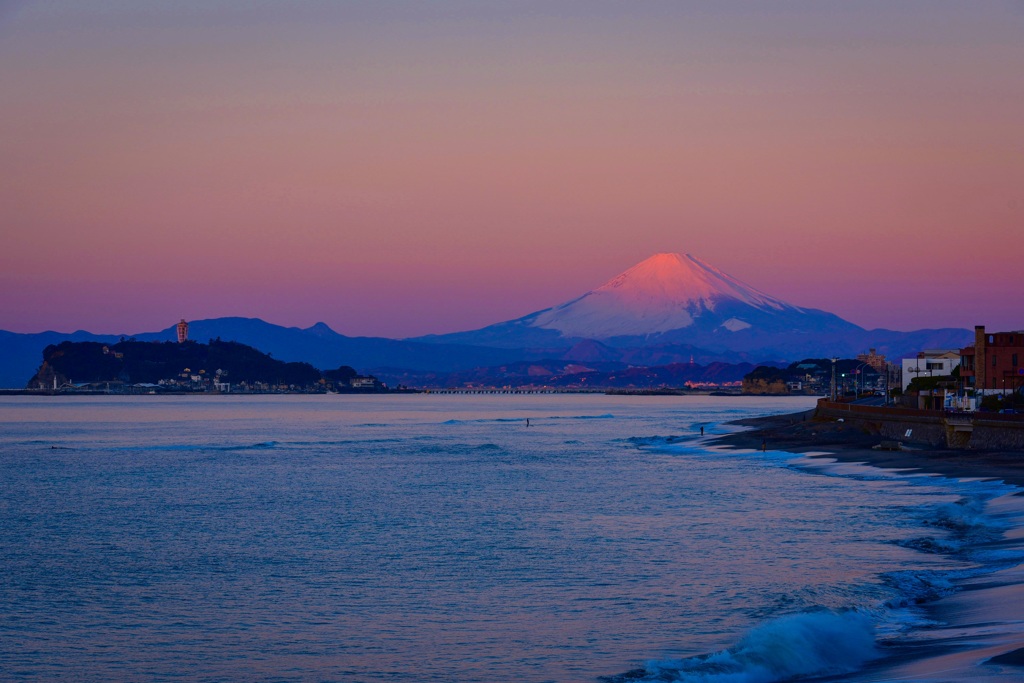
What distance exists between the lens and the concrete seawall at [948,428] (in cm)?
5266

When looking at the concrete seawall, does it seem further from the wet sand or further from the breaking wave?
the breaking wave

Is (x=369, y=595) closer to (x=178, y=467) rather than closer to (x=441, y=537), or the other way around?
(x=441, y=537)

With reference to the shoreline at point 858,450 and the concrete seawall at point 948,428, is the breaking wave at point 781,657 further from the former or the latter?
the concrete seawall at point 948,428

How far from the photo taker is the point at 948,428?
57.4 meters

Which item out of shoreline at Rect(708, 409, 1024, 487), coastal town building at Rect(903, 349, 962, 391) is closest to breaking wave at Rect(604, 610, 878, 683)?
shoreline at Rect(708, 409, 1024, 487)

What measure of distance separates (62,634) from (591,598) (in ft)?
30.4

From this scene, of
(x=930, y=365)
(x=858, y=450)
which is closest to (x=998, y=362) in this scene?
(x=858, y=450)

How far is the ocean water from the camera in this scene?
650 inches

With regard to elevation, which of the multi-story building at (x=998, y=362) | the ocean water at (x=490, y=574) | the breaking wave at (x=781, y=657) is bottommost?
the ocean water at (x=490, y=574)

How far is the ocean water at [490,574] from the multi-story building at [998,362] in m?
29.3

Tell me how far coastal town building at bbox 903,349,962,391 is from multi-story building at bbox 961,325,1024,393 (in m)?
32.2

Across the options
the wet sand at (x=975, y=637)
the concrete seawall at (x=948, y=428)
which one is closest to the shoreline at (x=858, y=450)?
the concrete seawall at (x=948, y=428)

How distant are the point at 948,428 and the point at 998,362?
2072cm

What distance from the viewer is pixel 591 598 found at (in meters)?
21.0
